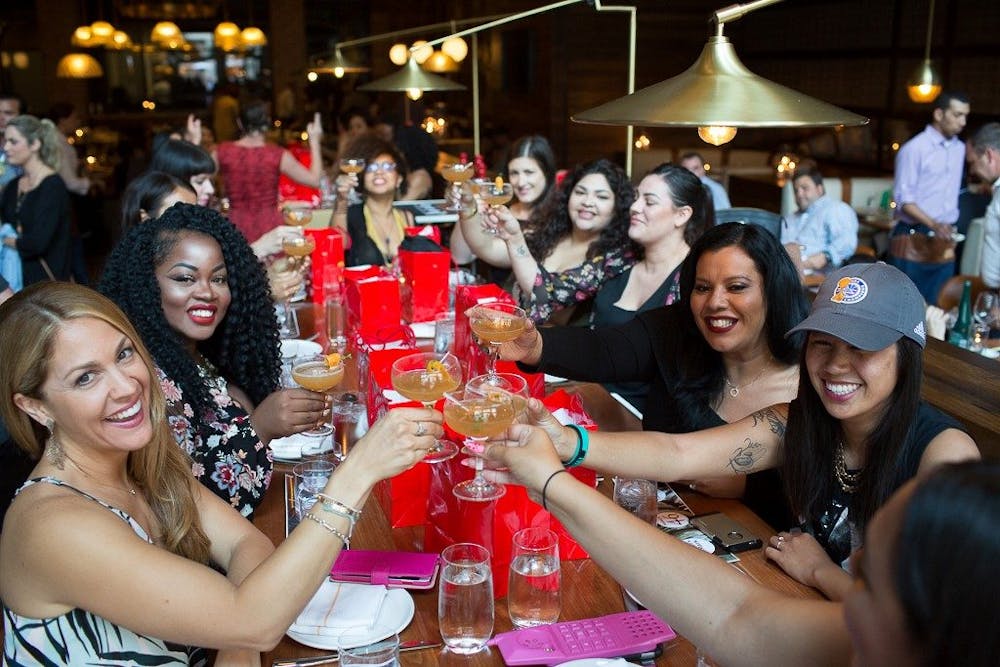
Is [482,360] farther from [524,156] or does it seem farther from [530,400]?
[524,156]

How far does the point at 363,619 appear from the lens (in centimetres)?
162

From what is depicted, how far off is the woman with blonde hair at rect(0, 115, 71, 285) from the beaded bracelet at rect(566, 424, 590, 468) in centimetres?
434

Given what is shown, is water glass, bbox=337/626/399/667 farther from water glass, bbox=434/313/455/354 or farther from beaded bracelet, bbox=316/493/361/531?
water glass, bbox=434/313/455/354

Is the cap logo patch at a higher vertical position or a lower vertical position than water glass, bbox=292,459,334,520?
higher

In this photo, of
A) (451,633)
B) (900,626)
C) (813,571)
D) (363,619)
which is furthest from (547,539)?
(900,626)

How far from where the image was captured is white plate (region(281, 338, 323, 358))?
3184 millimetres

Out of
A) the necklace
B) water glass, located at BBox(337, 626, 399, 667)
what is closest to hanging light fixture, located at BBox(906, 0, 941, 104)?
the necklace

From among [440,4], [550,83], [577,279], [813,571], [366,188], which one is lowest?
[813,571]

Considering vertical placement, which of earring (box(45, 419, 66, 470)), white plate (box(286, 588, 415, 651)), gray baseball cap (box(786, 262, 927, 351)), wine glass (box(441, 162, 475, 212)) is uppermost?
wine glass (box(441, 162, 475, 212))

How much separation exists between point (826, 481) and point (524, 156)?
319 centimetres

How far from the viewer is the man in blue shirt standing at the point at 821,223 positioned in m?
5.89

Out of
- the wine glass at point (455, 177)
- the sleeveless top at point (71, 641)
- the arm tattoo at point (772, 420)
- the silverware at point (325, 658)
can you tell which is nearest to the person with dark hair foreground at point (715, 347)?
the arm tattoo at point (772, 420)

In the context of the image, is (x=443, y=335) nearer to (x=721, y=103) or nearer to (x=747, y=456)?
(x=747, y=456)

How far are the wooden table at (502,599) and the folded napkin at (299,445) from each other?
0.05 m
